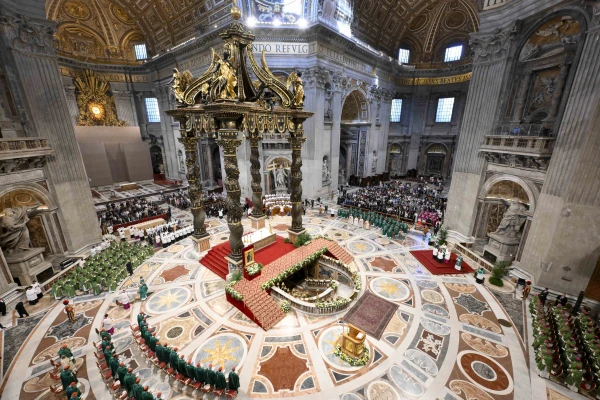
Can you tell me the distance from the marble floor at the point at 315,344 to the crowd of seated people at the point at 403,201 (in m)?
7.11

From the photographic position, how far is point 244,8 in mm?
17766

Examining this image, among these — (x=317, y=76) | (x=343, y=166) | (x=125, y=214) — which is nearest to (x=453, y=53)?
(x=343, y=166)

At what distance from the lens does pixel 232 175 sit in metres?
9.09

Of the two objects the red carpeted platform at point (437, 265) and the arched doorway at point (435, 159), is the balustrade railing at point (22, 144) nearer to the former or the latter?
the red carpeted platform at point (437, 265)

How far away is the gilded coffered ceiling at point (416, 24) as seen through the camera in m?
24.3

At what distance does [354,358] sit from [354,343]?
454mm

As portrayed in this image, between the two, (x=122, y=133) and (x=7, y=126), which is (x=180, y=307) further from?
(x=122, y=133)

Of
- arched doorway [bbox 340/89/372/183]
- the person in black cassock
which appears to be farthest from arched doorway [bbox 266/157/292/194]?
the person in black cassock

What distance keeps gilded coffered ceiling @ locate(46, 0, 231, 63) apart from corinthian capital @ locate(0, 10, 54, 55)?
1236 centimetres

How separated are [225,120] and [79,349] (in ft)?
28.1

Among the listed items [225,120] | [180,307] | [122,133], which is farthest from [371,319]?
[122,133]

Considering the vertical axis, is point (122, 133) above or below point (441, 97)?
below

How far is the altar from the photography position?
463 inches

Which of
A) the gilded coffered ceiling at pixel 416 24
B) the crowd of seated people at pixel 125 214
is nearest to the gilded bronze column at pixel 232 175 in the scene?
the crowd of seated people at pixel 125 214
